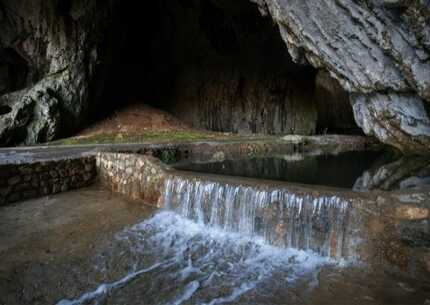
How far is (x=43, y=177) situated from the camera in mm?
7133

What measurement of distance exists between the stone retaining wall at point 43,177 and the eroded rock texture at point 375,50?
5.51 m

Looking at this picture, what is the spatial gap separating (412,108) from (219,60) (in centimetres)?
949

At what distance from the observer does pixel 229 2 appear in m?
13.5

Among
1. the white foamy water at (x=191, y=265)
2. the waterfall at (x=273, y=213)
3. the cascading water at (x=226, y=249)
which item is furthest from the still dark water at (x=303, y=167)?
the white foamy water at (x=191, y=265)

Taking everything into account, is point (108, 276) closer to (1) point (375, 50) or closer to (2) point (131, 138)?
(1) point (375, 50)

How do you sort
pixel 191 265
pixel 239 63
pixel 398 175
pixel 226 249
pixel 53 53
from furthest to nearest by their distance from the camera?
1. pixel 239 63
2. pixel 53 53
3. pixel 398 175
4. pixel 226 249
5. pixel 191 265

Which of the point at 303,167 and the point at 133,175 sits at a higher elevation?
the point at 303,167

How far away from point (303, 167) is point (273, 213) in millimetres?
3680

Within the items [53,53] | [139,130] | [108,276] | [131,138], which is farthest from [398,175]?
[53,53]

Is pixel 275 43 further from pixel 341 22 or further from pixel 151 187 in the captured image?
pixel 151 187

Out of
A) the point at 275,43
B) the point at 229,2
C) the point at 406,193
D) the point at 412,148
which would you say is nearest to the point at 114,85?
the point at 229,2

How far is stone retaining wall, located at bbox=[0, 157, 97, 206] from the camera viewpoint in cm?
666

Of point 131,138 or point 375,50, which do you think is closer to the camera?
point 375,50

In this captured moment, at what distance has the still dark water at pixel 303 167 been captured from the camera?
727cm
